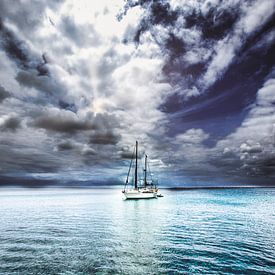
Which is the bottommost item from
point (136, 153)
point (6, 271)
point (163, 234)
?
point (6, 271)

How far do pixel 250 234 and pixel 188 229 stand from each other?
7.76m

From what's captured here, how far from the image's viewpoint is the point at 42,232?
103 feet

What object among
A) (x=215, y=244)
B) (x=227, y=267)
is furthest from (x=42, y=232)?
(x=227, y=267)

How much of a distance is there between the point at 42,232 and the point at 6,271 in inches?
596

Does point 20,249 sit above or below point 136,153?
below

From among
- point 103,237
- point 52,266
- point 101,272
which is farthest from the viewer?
point 103,237

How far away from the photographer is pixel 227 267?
17.7 metres

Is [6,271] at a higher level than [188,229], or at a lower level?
lower

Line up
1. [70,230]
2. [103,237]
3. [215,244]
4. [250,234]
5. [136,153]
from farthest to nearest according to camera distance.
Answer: [136,153], [70,230], [250,234], [103,237], [215,244]

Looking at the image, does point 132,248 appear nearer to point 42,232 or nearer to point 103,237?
point 103,237

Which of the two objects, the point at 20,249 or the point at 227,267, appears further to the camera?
the point at 20,249

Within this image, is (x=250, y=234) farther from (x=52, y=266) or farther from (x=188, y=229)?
(x=52, y=266)

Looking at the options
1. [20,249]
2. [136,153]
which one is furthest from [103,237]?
[136,153]

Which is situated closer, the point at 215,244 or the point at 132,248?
the point at 132,248
